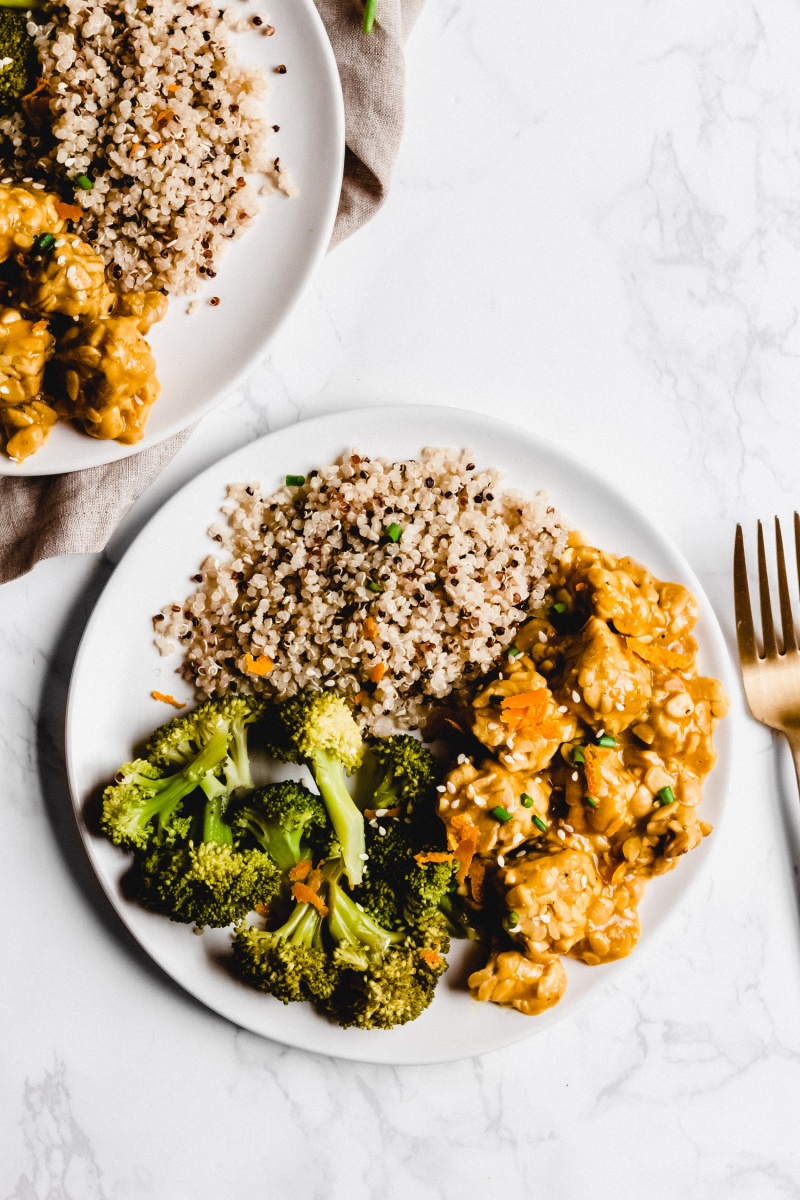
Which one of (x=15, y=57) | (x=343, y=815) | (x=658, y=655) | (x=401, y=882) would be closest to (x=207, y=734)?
(x=343, y=815)

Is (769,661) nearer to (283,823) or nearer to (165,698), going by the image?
(283,823)

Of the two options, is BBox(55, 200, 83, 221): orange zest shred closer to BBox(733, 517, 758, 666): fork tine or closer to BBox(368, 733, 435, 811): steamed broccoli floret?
BBox(368, 733, 435, 811): steamed broccoli floret

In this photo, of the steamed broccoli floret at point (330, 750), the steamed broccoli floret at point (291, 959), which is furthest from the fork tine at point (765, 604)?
the steamed broccoli floret at point (291, 959)

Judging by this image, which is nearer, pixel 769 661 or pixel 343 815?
pixel 343 815

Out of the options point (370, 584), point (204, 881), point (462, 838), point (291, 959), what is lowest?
point (291, 959)

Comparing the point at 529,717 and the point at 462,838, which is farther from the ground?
the point at 529,717
